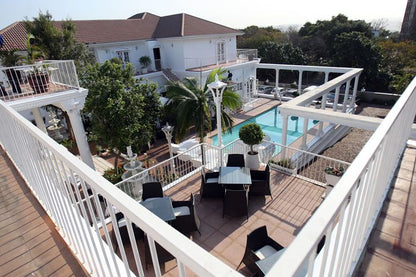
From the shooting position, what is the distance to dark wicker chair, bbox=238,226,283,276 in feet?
13.2

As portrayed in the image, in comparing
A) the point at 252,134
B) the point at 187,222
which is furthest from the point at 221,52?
the point at 187,222

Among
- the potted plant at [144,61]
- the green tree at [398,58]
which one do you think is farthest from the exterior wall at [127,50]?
the green tree at [398,58]

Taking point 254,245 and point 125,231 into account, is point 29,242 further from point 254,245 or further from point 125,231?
point 254,245

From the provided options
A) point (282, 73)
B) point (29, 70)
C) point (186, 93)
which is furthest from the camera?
point (282, 73)

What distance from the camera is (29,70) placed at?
25.5 feet

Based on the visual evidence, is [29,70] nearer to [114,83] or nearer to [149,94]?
[114,83]

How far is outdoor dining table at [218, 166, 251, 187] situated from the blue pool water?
27.4ft

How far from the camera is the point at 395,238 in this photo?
2287 mm

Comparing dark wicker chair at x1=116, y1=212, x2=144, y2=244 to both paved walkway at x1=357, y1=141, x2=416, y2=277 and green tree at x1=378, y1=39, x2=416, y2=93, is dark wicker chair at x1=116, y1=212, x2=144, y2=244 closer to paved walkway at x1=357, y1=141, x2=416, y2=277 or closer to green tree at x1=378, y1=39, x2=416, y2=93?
paved walkway at x1=357, y1=141, x2=416, y2=277

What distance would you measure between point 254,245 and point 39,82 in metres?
8.22

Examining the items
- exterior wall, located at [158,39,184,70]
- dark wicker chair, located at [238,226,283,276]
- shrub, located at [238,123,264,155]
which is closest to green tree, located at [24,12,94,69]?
exterior wall, located at [158,39,184,70]

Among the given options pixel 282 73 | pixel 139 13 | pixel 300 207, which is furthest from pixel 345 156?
pixel 139 13

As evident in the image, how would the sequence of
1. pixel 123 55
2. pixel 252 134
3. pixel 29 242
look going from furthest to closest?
pixel 123 55 → pixel 252 134 → pixel 29 242

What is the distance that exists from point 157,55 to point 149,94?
42.9ft
